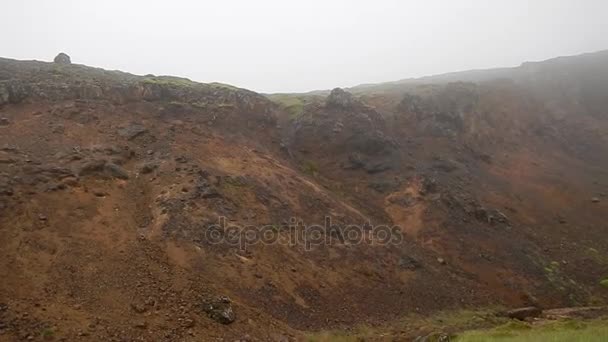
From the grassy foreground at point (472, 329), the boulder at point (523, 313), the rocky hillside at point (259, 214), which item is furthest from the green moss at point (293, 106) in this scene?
the boulder at point (523, 313)

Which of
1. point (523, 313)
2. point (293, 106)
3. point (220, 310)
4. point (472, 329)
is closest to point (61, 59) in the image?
point (293, 106)

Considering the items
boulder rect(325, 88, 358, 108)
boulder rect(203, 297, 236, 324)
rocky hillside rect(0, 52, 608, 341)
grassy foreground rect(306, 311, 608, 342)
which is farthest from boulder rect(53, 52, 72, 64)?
grassy foreground rect(306, 311, 608, 342)

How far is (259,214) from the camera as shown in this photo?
66.3ft

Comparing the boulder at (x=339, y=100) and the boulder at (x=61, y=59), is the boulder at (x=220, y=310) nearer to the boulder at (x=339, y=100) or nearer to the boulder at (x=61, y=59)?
the boulder at (x=339, y=100)

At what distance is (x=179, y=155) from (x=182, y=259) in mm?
8165

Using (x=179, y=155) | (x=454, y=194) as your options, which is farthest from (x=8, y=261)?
(x=454, y=194)

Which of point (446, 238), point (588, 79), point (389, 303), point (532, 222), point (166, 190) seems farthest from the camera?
point (588, 79)

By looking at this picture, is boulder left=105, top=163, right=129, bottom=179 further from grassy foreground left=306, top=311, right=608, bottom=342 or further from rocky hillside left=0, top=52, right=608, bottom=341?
grassy foreground left=306, top=311, right=608, bottom=342

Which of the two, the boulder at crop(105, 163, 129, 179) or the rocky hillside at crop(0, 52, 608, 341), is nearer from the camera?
the rocky hillside at crop(0, 52, 608, 341)

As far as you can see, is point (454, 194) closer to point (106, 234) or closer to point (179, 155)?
point (179, 155)

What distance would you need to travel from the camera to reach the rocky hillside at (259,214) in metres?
13.4

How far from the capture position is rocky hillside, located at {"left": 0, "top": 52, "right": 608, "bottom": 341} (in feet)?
43.9

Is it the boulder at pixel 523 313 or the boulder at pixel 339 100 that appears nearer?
the boulder at pixel 523 313

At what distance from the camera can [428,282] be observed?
1945 centimetres
